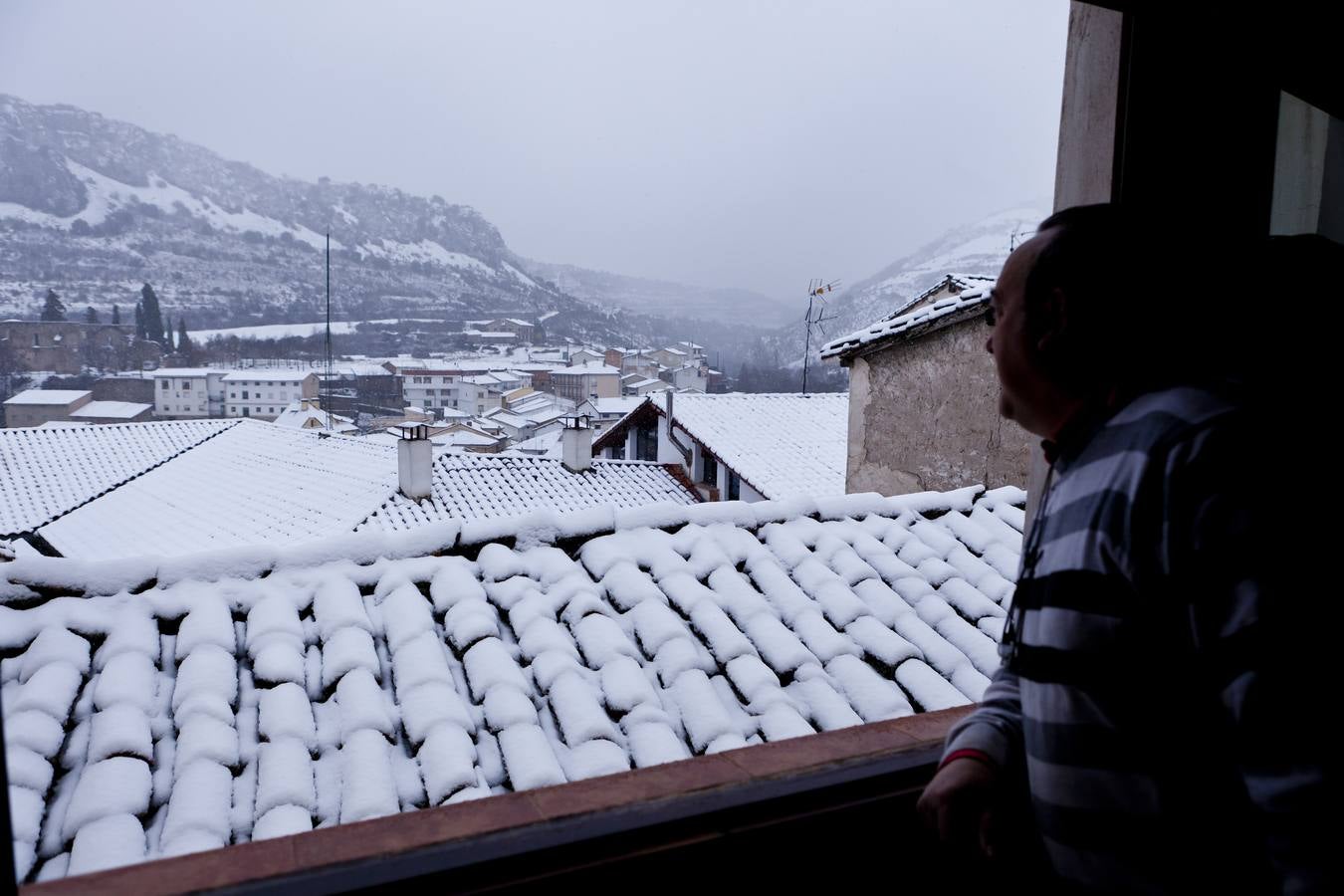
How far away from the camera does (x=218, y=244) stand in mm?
43844

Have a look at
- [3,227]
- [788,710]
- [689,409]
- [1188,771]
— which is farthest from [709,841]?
[3,227]

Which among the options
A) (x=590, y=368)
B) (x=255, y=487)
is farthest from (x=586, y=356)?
(x=255, y=487)

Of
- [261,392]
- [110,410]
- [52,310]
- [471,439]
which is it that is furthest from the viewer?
[471,439]

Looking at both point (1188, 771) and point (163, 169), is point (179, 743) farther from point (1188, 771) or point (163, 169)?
point (163, 169)

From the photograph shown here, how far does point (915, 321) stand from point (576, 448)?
6109 millimetres

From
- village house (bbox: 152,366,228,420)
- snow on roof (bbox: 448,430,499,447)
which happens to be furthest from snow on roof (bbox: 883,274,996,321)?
snow on roof (bbox: 448,430,499,447)

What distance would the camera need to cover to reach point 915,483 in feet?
26.4

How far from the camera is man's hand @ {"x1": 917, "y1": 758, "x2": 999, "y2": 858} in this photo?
0.85 meters

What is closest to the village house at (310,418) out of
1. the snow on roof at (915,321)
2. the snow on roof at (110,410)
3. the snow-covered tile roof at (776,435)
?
the snow on roof at (110,410)

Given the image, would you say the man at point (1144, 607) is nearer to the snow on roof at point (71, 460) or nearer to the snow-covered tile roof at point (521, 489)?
the snow-covered tile roof at point (521, 489)

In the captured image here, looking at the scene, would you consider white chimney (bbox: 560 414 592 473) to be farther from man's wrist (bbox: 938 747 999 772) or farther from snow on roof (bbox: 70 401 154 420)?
man's wrist (bbox: 938 747 999 772)

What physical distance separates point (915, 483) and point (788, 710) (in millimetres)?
6277

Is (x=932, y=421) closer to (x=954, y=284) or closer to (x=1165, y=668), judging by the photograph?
(x=954, y=284)

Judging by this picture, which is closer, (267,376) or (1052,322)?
(1052,322)
